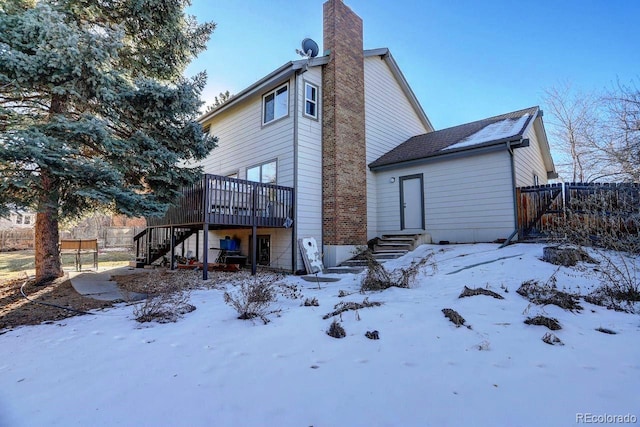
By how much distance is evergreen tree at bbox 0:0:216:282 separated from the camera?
6.26 meters

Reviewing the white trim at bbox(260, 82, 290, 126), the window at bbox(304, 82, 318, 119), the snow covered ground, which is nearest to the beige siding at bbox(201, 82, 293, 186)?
the white trim at bbox(260, 82, 290, 126)

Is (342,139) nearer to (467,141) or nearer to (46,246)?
(467,141)

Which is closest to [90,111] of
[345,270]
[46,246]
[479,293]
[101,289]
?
[46,246]

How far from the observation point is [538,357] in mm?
2883

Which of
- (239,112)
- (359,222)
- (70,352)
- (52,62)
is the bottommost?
(70,352)

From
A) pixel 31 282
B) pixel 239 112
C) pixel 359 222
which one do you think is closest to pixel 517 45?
pixel 359 222

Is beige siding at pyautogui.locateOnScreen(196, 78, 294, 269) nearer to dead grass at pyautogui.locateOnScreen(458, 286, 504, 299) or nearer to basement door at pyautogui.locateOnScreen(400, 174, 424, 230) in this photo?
basement door at pyautogui.locateOnScreen(400, 174, 424, 230)

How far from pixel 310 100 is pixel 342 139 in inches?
65.3

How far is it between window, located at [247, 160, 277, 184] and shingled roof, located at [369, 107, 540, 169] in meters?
3.62

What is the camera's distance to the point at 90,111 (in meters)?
7.75

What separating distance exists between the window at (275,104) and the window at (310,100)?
2.05ft

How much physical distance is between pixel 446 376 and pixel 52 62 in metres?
8.32

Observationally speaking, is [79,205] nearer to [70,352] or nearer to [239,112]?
[70,352]

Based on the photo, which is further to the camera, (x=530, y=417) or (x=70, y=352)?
(x=70, y=352)
